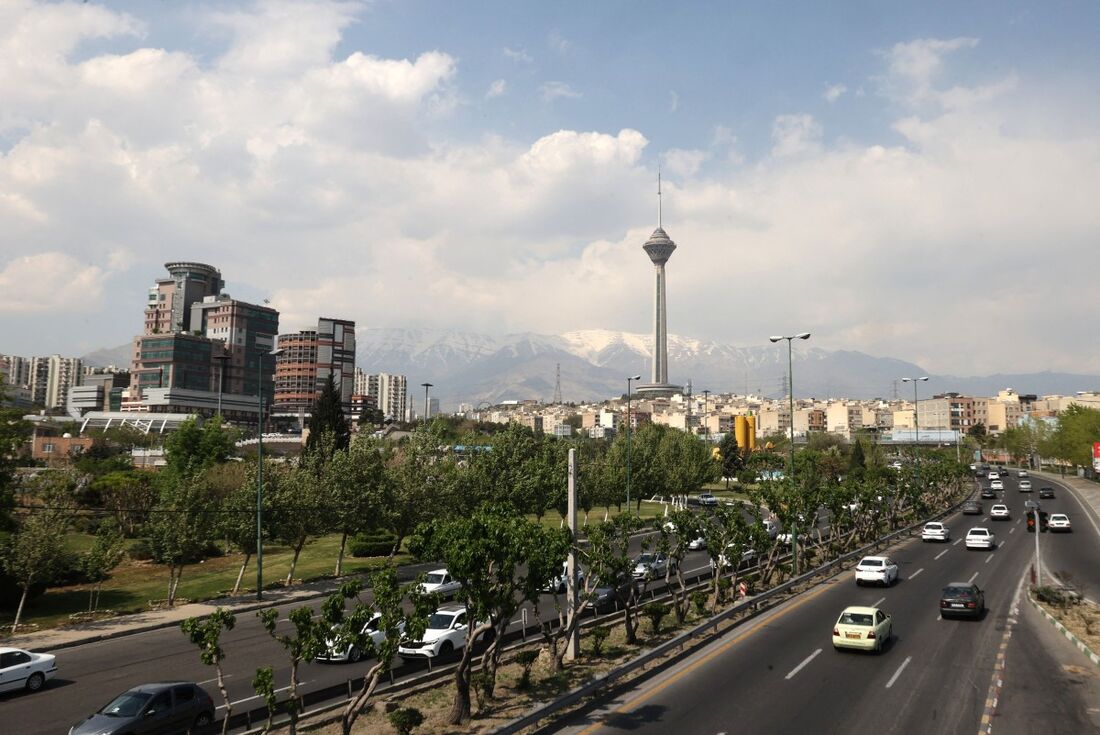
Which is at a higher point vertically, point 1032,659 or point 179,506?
point 179,506

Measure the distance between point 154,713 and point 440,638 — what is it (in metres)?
8.57

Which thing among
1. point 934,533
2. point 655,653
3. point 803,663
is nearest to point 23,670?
point 655,653

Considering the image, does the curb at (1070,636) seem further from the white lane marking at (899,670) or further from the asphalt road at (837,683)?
the white lane marking at (899,670)

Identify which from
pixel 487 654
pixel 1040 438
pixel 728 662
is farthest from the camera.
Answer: pixel 1040 438

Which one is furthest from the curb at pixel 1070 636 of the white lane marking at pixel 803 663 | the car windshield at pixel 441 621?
the car windshield at pixel 441 621

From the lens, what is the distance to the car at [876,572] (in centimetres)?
3481

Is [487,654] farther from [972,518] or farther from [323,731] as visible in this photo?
[972,518]

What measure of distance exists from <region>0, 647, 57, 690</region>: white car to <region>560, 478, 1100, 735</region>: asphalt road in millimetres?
16480

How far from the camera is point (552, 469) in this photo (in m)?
56.2

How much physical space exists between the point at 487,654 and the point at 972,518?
212 ft

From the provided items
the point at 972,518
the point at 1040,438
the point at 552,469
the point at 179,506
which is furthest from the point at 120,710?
the point at 1040,438

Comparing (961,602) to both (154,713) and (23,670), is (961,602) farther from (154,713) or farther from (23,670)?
(23,670)

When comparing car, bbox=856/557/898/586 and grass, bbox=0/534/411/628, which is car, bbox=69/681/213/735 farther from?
car, bbox=856/557/898/586

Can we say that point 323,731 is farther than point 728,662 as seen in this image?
No
